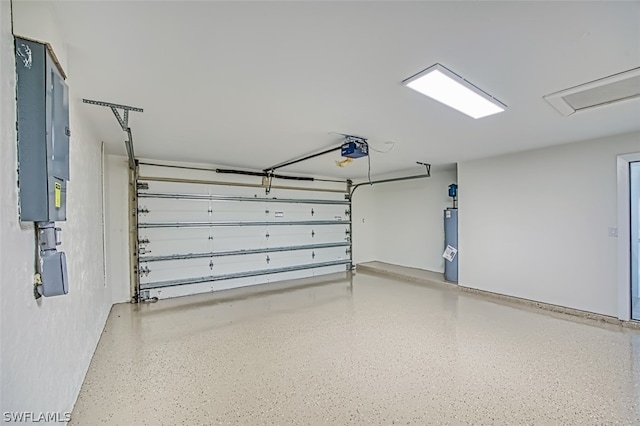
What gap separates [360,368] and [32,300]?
2.21 meters

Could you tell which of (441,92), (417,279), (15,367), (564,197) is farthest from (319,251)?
(15,367)

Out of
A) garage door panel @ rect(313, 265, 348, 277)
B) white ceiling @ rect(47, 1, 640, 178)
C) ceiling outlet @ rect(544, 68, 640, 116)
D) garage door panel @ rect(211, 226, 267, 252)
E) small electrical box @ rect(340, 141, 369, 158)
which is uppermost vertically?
white ceiling @ rect(47, 1, 640, 178)

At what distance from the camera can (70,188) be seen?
1.95m

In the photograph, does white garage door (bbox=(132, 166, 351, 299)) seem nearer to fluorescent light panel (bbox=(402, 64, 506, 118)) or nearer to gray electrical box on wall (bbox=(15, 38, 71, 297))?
gray electrical box on wall (bbox=(15, 38, 71, 297))

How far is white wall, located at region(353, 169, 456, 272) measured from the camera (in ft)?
20.8

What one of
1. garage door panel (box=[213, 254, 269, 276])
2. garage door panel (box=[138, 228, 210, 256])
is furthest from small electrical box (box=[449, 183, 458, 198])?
garage door panel (box=[138, 228, 210, 256])

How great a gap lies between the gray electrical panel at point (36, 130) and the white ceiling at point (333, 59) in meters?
0.34

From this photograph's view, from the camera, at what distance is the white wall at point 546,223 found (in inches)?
141

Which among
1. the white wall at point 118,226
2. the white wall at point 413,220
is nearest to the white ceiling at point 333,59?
the white wall at point 118,226

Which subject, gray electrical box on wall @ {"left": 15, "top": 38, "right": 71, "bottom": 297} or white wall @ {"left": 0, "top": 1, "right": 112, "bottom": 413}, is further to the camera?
gray electrical box on wall @ {"left": 15, "top": 38, "right": 71, "bottom": 297}

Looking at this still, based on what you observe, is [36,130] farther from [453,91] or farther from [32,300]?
[453,91]

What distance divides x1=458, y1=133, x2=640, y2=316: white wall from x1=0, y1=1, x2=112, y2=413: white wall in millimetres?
5151

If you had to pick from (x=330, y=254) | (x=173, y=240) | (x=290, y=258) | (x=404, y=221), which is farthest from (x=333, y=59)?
(x=404, y=221)

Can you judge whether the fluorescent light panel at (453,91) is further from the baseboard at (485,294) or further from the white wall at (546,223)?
the baseboard at (485,294)
